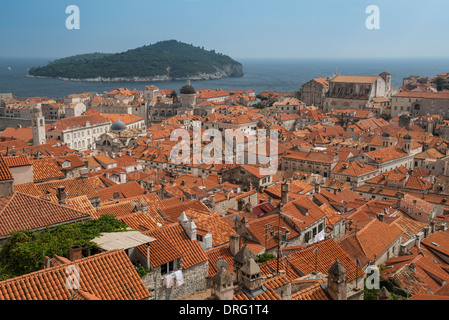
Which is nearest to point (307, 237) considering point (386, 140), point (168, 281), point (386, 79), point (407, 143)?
point (168, 281)

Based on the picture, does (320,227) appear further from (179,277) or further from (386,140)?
(386,140)

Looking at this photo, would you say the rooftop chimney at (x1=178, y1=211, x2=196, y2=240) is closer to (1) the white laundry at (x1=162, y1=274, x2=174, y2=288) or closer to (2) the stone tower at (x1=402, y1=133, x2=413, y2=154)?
(1) the white laundry at (x1=162, y1=274, x2=174, y2=288)

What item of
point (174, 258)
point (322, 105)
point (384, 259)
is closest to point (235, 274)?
point (174, 258)

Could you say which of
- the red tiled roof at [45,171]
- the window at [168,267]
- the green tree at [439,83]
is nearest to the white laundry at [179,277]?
the window at [168,267]

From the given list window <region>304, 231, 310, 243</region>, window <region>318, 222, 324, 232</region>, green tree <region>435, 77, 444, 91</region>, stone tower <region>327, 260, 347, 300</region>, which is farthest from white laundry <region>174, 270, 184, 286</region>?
green tree <region>435, 77, 444, 91</region>

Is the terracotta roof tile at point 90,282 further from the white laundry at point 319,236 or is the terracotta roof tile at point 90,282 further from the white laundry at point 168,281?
the white laundry at point 319,236

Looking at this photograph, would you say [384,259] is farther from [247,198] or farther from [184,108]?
[184,108]

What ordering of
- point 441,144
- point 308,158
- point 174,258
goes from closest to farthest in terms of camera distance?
point 174,258 → point 308,158 → point 441,144
